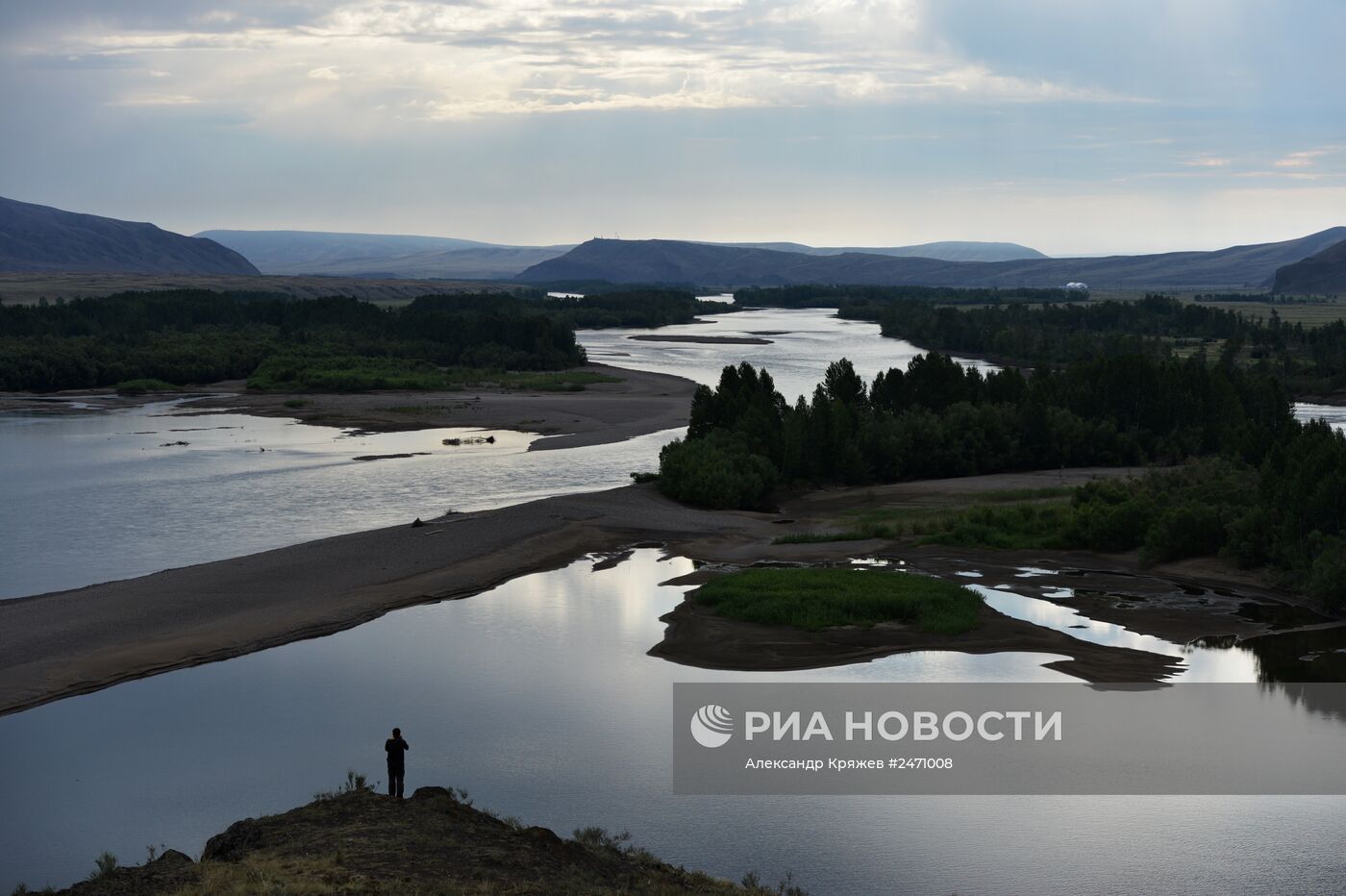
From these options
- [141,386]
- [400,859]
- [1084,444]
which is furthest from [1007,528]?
[141,386]

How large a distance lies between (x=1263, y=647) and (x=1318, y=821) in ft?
30.3

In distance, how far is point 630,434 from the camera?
66.2 metres

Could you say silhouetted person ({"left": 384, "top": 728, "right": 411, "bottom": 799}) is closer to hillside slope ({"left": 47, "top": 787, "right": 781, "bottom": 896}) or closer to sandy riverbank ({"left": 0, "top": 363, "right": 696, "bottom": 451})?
hillside slope ({"left": 47, "top": 787, "right": 781, "bottom": 896})

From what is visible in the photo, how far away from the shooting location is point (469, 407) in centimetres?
7856

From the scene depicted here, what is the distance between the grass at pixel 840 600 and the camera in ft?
96.6

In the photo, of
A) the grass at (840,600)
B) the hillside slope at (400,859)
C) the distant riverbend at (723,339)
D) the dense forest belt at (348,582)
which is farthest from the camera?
the distant riverbend at (723,339)

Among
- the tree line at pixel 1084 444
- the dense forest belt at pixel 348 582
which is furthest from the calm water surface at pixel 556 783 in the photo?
the tree line at pixel 1084 444

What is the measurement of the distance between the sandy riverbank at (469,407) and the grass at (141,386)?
80cm

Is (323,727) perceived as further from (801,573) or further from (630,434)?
(630,434)

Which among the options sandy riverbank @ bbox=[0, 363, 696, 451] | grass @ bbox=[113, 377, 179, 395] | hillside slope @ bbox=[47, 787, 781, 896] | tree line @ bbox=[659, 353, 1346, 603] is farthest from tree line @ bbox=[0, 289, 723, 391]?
hillside slope @ bbox=[47, 787, 781, 896]

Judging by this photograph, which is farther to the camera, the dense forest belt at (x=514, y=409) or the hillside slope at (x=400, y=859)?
the dense forest belt at (x=514, y=409)

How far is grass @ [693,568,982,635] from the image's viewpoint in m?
29.5

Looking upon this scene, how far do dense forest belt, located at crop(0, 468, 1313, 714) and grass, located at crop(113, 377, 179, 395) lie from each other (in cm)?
5565

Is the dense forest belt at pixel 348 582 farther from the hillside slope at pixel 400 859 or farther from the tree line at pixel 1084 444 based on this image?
the hillside slope at pixel 400 859
